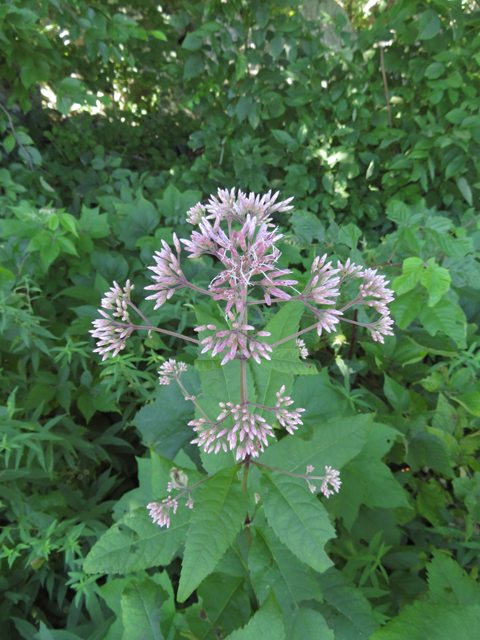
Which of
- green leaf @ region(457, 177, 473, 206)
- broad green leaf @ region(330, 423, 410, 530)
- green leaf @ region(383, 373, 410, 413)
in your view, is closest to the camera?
broad green leaf @ region(330, 423, 410, 530)

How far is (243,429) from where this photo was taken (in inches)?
32.5

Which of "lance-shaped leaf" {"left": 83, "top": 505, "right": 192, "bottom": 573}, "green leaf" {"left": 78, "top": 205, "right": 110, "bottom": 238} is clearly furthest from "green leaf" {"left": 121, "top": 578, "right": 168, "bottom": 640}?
"green leaf" {"left": 78, "top": 205, "right": 110, "bottom": 238}

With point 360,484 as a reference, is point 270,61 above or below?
above

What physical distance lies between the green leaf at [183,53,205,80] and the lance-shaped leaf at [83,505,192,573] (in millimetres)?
3606

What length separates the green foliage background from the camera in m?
0.99

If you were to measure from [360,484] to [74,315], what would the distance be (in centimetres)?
203

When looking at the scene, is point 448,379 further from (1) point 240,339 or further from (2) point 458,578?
(1) point 240,339

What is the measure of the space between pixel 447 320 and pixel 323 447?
3.19 ft

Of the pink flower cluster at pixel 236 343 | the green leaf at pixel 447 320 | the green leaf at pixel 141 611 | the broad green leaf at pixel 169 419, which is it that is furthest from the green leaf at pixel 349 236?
the green leaf at pixel 141 611

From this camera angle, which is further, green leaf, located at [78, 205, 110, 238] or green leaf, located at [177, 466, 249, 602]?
green leaf, located at [78, 205, 110, 238]

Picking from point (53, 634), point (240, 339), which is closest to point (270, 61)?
point (240, 339)

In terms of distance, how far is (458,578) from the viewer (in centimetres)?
115

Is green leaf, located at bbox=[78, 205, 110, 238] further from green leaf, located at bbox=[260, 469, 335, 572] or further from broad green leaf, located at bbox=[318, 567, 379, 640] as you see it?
broad green leaf, located at bbox=[318, 567, 379, 640]

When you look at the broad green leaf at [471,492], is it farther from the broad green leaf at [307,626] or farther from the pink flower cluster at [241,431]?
the pink flower cluster at [241,431]
